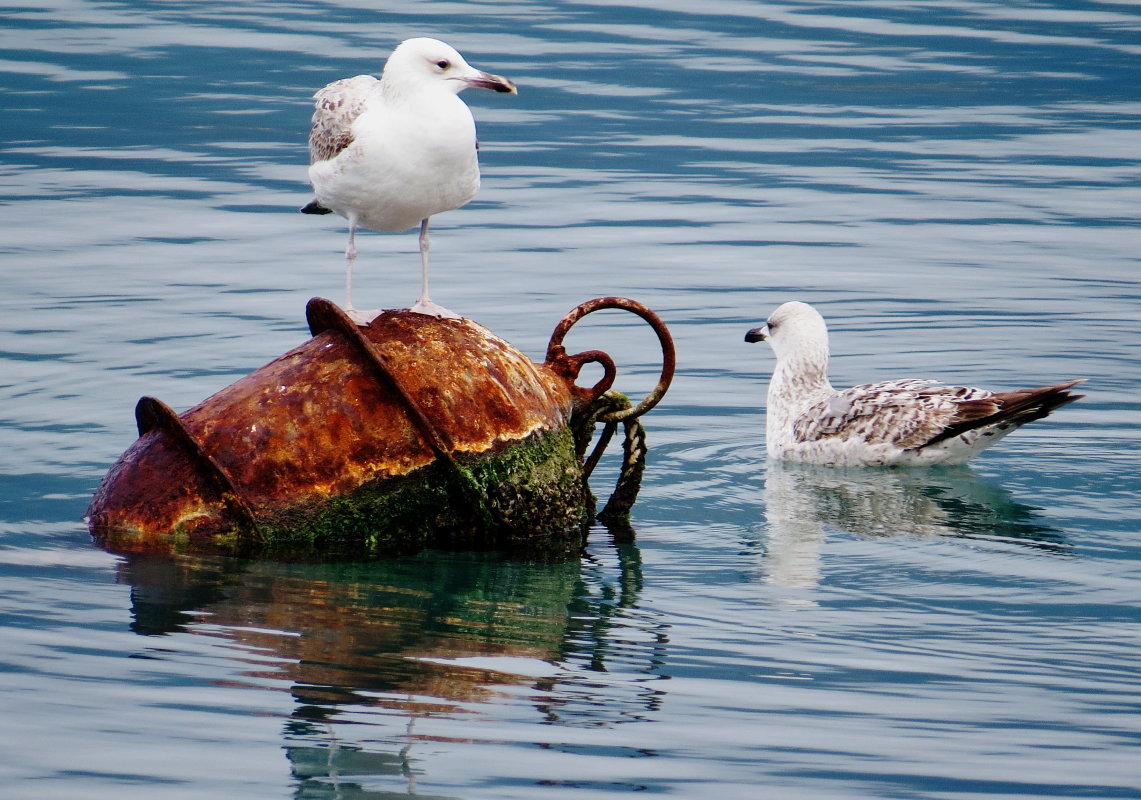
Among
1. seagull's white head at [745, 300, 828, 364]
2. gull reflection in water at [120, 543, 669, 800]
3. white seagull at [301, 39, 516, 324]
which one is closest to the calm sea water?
gull reflection in water at [120, 543, 669, 800]

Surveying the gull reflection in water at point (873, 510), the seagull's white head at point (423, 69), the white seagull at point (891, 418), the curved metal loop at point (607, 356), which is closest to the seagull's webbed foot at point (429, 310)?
the curved metal loop at point (607, 356)

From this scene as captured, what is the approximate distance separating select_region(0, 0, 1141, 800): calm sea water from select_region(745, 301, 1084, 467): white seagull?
0.61 feet

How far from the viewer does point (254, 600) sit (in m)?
7.20

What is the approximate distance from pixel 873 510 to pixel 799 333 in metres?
2.31

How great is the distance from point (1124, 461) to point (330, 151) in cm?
507

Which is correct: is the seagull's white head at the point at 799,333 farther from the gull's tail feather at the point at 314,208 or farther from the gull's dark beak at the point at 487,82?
the gull's dark beak at the point at 487,82

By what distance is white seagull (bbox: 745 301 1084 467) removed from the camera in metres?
10.3

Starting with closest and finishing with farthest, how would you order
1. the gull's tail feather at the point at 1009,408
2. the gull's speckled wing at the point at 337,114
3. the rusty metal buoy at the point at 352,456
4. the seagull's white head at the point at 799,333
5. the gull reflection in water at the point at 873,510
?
the rusty metal buoy at the point at 352,456 < the gull's speckled wing at the point at 337,114 < the gull reflection in water at the point at 873,510 < the gull's tail feather at the point at 1009,408 < the seagull's white head at the point at 799,333

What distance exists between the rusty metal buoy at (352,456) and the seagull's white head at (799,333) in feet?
12.8

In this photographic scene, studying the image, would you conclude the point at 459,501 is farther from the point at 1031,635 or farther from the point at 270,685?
the point at 1031,635

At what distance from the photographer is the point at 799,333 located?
38.0 feet

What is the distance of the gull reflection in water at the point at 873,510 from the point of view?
8523 mm

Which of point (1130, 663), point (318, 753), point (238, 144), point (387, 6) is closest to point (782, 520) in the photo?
point (1130, 663)

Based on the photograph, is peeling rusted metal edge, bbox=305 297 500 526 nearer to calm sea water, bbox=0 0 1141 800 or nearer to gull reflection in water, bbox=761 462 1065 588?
calm sea water, bbox=0 0 1141 800
